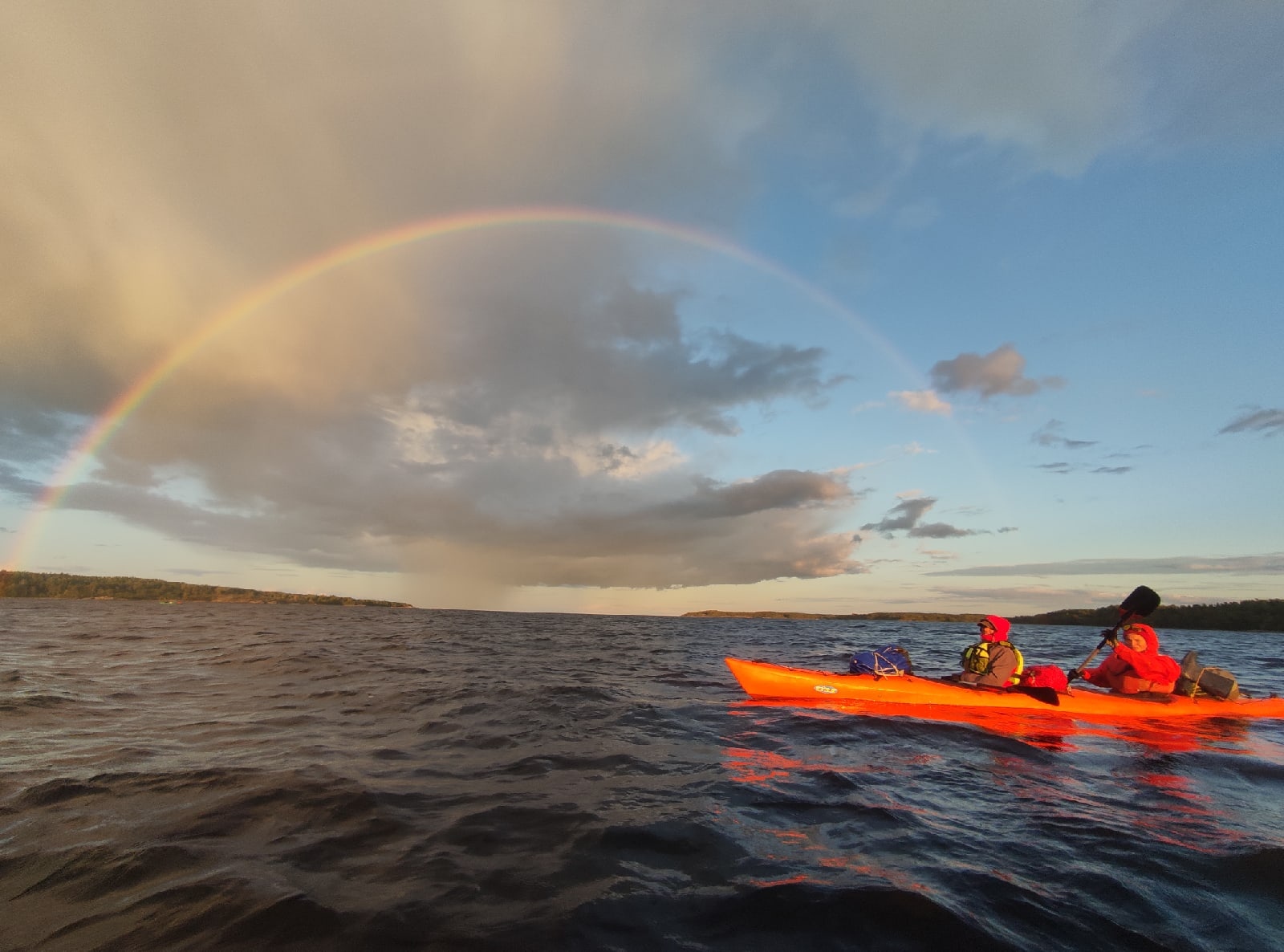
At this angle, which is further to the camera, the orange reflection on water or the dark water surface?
the orange reflection on water

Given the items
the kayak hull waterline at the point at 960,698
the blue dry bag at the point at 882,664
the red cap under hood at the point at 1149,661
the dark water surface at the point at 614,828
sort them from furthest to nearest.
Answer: the blue dry bag at the point at 882,664 < the red cap under hood at the point at 1149,661 < the kayak hull waterline at the point at 960,698 < the dark water surface at the point at 614,828

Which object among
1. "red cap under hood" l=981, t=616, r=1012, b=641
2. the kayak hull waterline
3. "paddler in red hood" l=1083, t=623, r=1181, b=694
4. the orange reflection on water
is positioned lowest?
the orange reflection on water

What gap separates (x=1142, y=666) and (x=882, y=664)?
6.09m

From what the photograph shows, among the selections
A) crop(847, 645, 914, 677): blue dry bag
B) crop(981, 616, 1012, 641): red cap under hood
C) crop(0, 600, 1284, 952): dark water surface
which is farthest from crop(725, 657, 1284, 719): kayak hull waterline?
crop(981, 616, 1012, 641): red cap under hood

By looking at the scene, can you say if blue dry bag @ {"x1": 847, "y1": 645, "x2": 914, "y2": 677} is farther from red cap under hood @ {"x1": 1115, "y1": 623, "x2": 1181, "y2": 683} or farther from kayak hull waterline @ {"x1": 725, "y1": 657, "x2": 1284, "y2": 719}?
red cap under hood @ {"x1": 1115, "y1": 623, "x2": 1181, "y2": 683}

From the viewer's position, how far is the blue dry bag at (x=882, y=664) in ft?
50.0

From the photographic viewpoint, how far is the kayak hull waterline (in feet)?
45.5

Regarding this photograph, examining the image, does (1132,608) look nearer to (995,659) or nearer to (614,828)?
(995,659)

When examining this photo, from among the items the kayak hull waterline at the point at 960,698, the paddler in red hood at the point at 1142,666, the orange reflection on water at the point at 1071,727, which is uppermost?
the paddler in red hood at the point at 1142,666

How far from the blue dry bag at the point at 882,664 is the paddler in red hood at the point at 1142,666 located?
5051 millimetres

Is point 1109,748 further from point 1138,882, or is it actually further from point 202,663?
point 202,663

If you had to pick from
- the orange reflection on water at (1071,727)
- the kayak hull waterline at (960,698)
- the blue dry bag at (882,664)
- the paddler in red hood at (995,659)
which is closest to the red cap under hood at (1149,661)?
the kayak hull waterline at (960,698)

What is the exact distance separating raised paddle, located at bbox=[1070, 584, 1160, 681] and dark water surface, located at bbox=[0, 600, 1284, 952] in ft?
8.74

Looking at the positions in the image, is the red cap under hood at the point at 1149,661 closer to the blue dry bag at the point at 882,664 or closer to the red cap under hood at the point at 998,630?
the red cap under hood at the point at 998,630
